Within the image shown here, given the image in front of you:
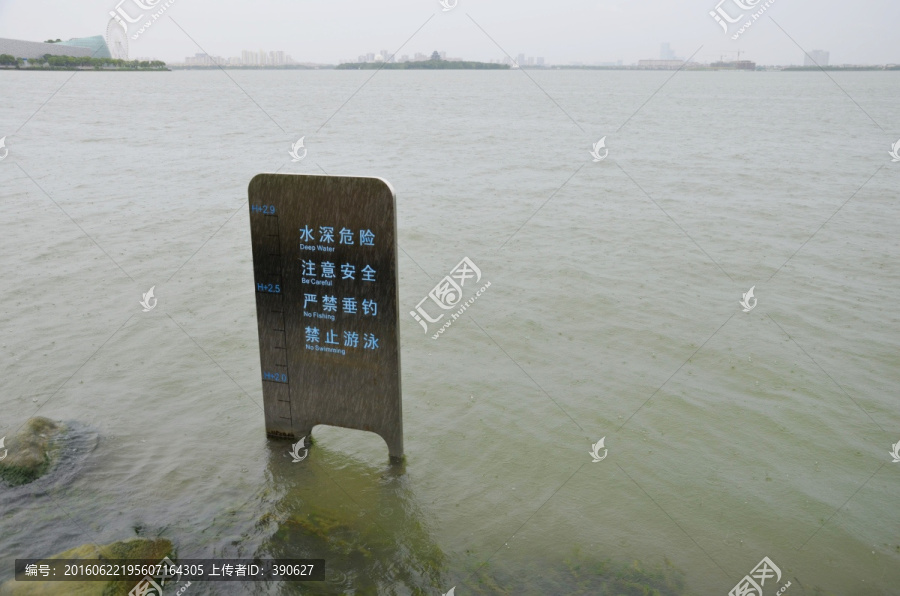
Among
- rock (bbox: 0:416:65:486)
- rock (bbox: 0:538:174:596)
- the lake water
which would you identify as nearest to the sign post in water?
the lake water

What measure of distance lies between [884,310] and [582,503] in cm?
620

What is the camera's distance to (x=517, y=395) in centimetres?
724

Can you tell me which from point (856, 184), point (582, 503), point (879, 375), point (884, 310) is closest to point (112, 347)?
point (582, 503)

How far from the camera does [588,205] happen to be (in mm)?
15484

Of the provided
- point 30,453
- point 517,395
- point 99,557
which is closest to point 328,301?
point 99,557

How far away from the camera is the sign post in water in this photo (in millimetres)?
5375

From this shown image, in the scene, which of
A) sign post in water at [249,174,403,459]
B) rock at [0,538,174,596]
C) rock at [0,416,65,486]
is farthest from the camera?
rock at [0,416,65,486]

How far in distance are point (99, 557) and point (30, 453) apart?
173cm

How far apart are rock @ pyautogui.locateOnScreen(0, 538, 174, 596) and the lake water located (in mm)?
191

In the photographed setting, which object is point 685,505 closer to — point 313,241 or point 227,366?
point 313,241

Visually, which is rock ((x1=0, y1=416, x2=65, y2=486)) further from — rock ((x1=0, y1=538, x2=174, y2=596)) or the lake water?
rock ((x1=0, y1=538, x2=174, y2=596))

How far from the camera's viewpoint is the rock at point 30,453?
566 cm

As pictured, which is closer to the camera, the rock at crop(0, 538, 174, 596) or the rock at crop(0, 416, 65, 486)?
the rock at crop(0, 538, 174, 596)

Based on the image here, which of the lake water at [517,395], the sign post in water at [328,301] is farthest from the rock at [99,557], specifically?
the sign post in water at [328,301]
